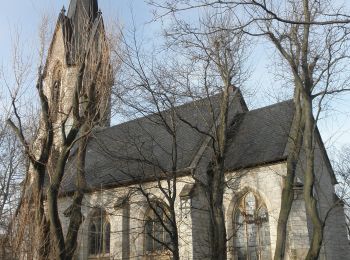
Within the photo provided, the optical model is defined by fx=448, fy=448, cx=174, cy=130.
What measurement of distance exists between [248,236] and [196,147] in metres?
3.85

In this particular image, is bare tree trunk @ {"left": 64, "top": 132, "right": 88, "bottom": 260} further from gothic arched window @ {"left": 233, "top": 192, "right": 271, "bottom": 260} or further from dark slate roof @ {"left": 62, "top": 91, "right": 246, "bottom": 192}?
gothic arched window @ {"left": 233, "top": 192, "right": 271, "bottom": 260}

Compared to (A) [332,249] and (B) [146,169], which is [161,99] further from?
(A) [332,249]

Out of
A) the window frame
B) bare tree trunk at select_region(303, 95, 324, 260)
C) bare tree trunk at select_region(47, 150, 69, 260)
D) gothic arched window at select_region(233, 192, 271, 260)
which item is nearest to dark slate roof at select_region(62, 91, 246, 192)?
the window frame

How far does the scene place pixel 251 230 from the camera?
50.4ft

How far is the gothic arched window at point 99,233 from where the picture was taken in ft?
59.9

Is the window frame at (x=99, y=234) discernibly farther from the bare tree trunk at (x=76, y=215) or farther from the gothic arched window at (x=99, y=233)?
the bare tree trunk at (x=76, y=215)

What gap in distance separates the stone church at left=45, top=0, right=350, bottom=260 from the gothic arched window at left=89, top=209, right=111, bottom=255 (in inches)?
1.6

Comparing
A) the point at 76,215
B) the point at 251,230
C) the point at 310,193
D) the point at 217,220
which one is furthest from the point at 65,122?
the point at 251,230

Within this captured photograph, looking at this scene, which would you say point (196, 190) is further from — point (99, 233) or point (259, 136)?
point (99, 233)

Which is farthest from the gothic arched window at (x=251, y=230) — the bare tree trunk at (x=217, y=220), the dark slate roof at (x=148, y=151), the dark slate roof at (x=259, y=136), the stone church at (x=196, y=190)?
the bare tree trunk at (x=217, y=220)

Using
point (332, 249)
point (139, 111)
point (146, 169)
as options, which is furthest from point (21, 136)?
point (332, 249)

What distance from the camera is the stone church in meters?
14.0

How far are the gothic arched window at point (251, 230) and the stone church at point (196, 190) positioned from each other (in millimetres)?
33

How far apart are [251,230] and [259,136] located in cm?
382
